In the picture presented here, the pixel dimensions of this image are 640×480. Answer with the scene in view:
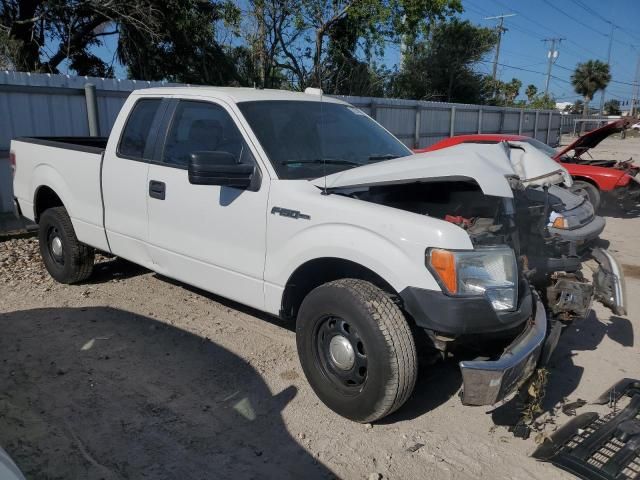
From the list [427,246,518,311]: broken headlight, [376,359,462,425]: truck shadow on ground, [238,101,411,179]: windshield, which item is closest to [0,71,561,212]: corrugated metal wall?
[238,101,411,179]: windshield

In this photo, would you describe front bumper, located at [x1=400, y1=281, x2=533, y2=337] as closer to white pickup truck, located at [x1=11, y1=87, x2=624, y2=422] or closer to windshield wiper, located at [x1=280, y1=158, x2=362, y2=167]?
white pickup truck, located at [x1=11, y1=87, x2=624, y2=422]

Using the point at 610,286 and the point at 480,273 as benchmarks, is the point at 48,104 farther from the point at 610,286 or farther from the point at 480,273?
Result: the point at 610,286

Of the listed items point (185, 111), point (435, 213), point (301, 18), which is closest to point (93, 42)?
point (301, 18)

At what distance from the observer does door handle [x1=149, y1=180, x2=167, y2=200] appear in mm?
4287

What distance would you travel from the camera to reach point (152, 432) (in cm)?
323

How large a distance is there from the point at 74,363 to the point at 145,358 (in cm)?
49

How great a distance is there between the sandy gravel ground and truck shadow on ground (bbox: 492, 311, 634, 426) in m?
0.02

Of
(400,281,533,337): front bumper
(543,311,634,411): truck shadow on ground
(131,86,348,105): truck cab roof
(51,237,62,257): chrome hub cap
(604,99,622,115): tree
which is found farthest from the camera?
(604,99,622,115): tree

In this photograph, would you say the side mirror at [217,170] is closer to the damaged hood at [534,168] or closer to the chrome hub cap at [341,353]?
the chrome hub cap at [341,353]

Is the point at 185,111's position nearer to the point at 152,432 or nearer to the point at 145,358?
the point at 145,358

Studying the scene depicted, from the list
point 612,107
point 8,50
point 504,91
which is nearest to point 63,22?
point 8,50

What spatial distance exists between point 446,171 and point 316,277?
1.09 meters

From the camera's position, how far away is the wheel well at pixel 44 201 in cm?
572

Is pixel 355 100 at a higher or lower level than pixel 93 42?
lower
